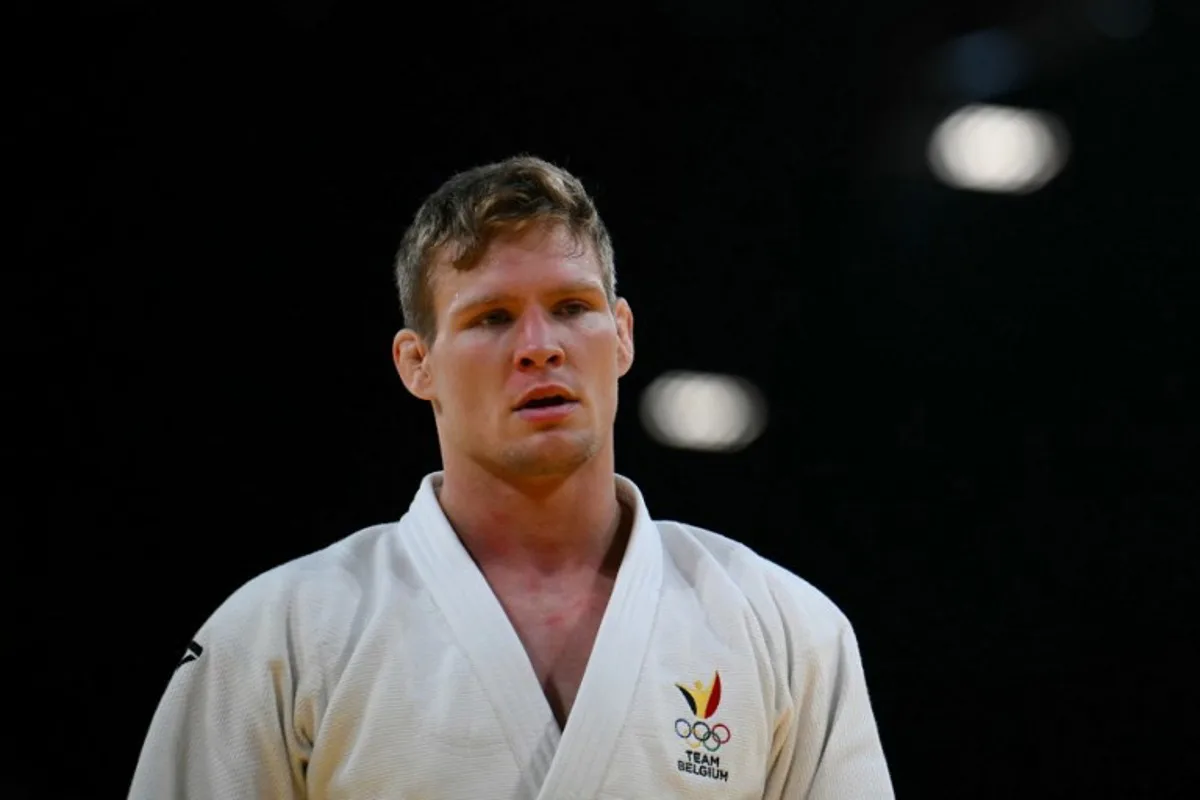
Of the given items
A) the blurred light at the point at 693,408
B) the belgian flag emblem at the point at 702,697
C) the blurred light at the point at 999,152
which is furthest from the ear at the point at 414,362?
the blurred light at the point at 999,152

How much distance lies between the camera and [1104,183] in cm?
346

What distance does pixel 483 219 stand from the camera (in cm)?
225

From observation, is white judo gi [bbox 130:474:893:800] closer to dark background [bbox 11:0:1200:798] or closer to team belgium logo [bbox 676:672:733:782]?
team belgium logo [bbox 676:672:733:782]

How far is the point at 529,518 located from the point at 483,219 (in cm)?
52

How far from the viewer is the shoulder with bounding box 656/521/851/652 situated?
7.51 ft

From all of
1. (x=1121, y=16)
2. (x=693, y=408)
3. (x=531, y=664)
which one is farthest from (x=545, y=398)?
(x=1121, y=16)

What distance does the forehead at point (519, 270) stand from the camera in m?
2.22

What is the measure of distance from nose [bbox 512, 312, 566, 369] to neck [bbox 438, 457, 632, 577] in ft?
0.72

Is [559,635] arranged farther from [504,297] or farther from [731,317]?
[731,317]

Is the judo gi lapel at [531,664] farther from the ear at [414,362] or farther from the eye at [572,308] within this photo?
the eye at [572,308]

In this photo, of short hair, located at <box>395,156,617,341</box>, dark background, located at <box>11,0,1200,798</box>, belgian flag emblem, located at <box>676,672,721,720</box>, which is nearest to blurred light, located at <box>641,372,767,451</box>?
dark background, located at <box>11,0,1200,798</box>

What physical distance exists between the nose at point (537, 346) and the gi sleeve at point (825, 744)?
→ 66 cm

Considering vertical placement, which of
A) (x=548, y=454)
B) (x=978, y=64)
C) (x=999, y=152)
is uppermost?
(x=978, y=64)

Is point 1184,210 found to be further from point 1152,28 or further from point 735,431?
point 735,431
